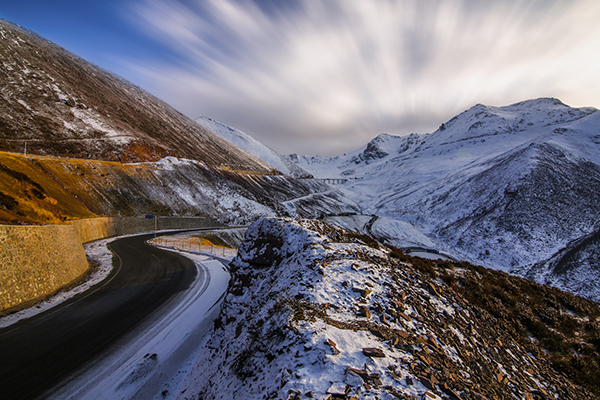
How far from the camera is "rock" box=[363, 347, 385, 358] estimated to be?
4910 mm

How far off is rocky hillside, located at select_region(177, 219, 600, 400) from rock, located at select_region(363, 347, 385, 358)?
0.02 m

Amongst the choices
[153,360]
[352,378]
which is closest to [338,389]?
[352,378]

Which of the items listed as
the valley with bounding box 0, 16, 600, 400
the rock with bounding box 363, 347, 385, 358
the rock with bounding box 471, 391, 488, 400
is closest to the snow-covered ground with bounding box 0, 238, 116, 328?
the valley with bounding box 0, 16, 600, 400

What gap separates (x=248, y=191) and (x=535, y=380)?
73.9 metres

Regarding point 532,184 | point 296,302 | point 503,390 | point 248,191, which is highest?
point 532,184

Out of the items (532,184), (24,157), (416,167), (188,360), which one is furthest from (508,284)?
(416,167)

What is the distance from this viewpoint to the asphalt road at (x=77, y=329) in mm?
8453

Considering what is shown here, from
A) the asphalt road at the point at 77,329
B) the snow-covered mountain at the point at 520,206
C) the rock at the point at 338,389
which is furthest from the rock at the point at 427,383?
the snow-covered mountain at the point at 520,206

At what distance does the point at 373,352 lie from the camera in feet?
16.2

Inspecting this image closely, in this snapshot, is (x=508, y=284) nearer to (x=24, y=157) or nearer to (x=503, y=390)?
(x=503, y=390)

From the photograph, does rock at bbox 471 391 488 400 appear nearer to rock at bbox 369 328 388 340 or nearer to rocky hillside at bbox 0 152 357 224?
rock at bbox 369 328 388 340

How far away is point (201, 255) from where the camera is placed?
2903 cm

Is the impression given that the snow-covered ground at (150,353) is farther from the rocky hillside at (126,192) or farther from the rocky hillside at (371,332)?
the rocky hillside at (126,192)

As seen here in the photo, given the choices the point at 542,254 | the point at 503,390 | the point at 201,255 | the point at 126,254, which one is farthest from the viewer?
the point at 542,254
